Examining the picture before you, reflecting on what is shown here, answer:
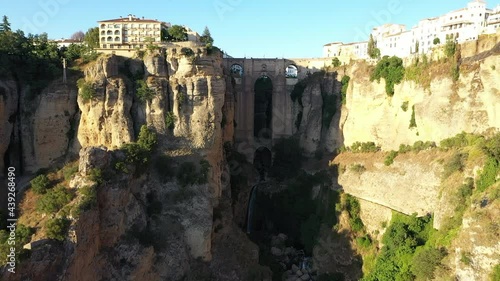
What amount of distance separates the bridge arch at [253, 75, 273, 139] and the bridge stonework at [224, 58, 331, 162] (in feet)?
2.31

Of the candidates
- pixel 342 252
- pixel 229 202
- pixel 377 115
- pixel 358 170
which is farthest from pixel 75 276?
pixel 377 115

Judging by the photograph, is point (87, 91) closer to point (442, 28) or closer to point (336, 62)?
point (336, 62)

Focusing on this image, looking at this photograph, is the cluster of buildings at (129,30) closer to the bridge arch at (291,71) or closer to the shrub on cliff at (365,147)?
the bridge arch at (291,71)

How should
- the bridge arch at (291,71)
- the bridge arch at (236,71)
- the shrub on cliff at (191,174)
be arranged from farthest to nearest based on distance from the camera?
the bridge arch at (291,71)
the bridge arch at (236,71)
the shrub on cliff at (191,174)

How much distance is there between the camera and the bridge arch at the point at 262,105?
41219 mm

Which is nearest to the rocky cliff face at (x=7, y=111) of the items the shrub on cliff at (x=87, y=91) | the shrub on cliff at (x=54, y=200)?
the shrub on cliff at (x=87, y=91)

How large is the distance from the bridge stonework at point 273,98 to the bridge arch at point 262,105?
70cm

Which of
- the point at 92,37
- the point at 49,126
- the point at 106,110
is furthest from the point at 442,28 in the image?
the point at 49,126

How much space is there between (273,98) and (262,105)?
5.04 feet

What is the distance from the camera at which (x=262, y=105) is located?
1638 inches

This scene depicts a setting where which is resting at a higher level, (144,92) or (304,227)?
(144,92)

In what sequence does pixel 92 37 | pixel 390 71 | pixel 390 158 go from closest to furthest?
1. pixel 390 158
2. pixel 390 71
3. pixel 92 37

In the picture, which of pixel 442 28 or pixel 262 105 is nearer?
pixel 262 105

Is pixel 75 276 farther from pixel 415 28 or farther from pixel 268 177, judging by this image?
pixel 415 28
